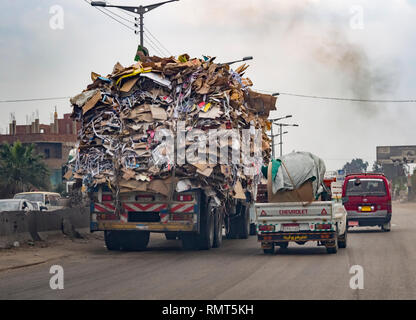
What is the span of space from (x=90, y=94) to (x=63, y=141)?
74885mm

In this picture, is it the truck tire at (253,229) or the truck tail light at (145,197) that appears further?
the truck tire at (253,229)

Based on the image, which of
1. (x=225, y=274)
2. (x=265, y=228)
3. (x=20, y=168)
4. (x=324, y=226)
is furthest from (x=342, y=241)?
(x=20, y=168)

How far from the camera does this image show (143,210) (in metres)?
19.5

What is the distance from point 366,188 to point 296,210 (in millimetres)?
10607

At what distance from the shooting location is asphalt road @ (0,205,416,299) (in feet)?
37.4

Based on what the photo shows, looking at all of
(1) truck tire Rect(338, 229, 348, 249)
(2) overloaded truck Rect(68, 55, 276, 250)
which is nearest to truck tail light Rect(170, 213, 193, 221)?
(2) overloaded truck Rect(68, 55, 276, 250)

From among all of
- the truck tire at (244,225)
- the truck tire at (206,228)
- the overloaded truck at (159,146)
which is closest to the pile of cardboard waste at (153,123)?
the overloaded truck at (159,146)

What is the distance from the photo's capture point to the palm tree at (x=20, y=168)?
63.1 metres

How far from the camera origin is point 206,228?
795 inches

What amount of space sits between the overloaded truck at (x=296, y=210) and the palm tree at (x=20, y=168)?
149 ft

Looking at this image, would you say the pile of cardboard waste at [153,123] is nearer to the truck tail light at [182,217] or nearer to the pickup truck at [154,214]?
the pickup truck at [154,214]

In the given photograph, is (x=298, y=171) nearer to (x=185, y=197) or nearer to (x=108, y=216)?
(x=185, y=197)
